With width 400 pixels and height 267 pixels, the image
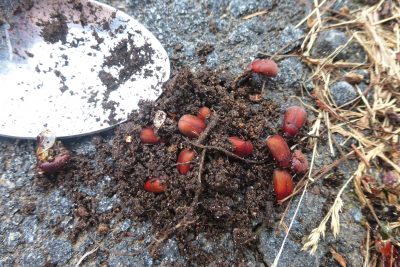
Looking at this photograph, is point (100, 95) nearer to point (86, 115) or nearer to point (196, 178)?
point (86, 115)

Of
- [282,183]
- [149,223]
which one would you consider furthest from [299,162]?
[149,223]

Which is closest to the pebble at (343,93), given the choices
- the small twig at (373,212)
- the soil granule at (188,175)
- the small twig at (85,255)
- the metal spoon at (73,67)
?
the soil granule at (188,175)

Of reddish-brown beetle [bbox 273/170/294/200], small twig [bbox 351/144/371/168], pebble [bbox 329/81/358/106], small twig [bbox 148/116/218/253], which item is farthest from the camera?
pebble [bbox 329/81/358/106]

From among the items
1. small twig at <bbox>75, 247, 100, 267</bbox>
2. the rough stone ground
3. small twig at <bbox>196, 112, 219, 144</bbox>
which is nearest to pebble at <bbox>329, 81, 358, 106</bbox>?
the rough stone ground

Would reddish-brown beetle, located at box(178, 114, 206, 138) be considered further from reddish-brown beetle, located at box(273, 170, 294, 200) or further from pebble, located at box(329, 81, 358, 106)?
pebble, located at box(329, 81, 358, 106)

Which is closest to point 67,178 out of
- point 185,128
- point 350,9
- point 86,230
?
point 86,230

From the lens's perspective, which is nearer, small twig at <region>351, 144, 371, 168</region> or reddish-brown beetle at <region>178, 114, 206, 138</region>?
reddish-brown beetle at <region>178, 114, 206, 138</region>

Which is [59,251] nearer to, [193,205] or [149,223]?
[149,223]
